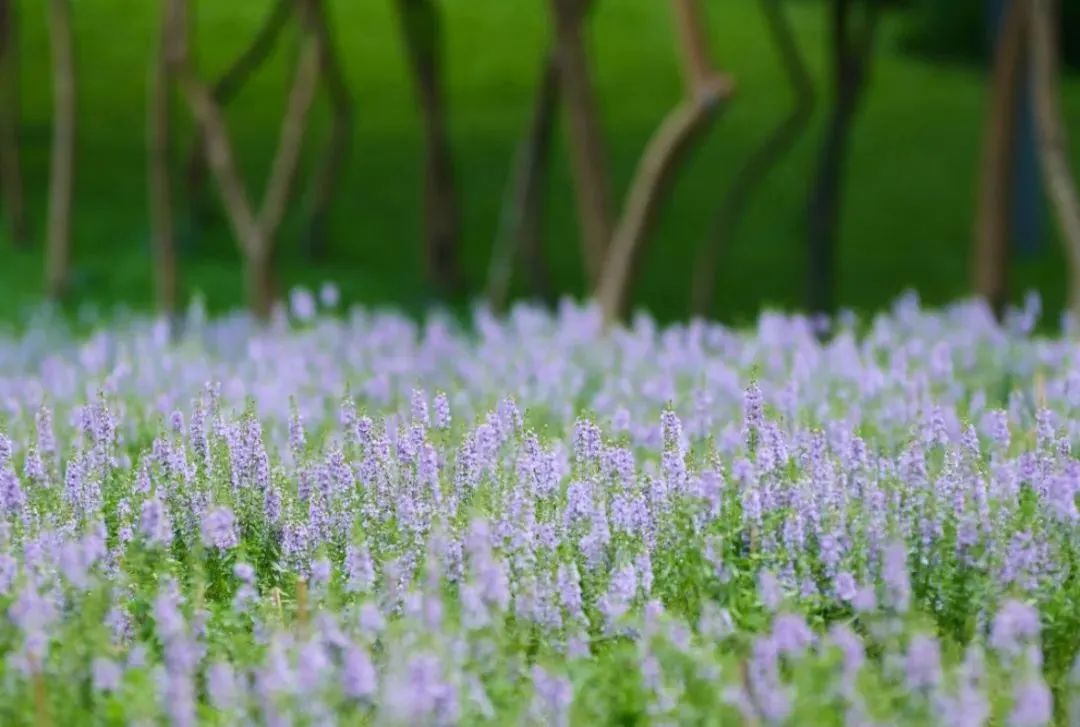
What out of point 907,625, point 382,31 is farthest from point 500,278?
point 382,31

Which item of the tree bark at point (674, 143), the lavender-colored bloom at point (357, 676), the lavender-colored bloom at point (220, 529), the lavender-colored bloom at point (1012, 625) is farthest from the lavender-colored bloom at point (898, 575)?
the tree bark at point (674, 143)

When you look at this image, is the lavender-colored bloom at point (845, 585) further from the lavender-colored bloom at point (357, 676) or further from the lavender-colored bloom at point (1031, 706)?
the lavender-colored bloom at point (357, 676)

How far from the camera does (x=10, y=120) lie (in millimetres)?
14852

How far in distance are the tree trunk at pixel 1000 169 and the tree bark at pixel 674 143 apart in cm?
224

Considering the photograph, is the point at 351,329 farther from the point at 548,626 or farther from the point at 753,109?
the point at 753,109

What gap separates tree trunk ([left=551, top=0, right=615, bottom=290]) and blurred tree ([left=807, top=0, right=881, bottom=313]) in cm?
282

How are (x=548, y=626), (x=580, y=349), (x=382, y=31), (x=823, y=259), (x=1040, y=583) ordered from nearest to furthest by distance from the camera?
(x=548, y=626), (x=1040, y=583), (x=580, y=349), (x=823, y=259), (x=382, y=31)

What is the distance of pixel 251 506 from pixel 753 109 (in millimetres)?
15778

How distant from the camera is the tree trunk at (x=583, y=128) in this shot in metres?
9.10

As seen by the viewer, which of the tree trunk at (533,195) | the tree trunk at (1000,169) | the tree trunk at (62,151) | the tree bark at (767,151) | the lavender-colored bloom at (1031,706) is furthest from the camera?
the tree trunk at (62,151)

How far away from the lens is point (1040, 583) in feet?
11.5

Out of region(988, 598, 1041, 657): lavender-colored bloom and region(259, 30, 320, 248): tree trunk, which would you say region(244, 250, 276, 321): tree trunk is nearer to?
region(259, 30, 320, 248): tree trunk

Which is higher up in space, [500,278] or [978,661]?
[500,278]

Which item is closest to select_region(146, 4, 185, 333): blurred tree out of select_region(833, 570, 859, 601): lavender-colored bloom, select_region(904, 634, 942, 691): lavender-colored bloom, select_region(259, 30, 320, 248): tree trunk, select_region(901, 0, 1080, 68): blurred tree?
select_region(259, 30, 320, 248): tree trunk
